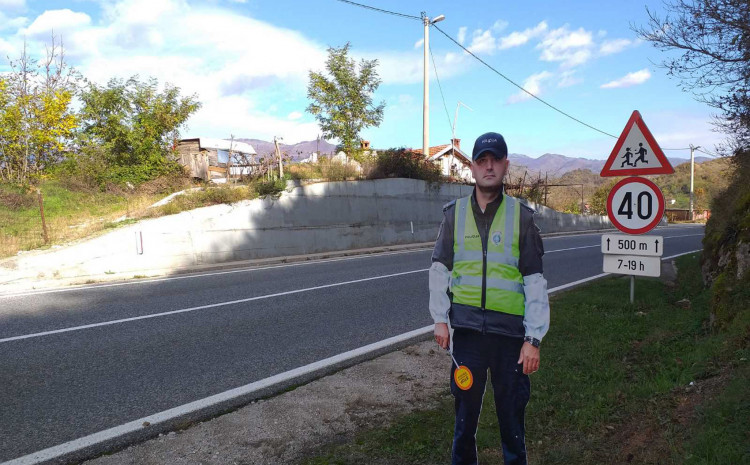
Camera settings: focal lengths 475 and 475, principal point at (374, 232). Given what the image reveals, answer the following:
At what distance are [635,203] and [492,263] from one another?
4.56m

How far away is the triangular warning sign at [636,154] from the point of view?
19.8 feet

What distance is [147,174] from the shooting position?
19.2 meters

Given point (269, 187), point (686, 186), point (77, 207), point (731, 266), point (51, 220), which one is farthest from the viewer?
point (686, 186)

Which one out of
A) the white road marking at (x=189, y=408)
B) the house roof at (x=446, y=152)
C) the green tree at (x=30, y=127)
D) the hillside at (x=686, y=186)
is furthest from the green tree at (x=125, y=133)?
the hillside at (x=686, y=186)

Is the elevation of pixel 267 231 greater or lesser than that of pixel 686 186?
lesser

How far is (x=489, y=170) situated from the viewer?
2.49 m

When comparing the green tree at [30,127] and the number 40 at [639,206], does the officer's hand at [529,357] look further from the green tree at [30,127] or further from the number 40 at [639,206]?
the green tree at [30,127]

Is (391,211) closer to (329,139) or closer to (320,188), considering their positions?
(320,188)

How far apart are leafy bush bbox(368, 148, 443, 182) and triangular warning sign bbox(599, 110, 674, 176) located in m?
14.9

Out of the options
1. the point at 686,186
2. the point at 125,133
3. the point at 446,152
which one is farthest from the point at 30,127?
the point at 686,186

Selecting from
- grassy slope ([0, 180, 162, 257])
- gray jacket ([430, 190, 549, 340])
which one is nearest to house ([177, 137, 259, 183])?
grassy slope ([0, 180, 162, 257])

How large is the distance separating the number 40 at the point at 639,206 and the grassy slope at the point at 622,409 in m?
1.44

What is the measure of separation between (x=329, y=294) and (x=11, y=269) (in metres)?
7.35

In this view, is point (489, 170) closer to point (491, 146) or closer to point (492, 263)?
point (491, 146)
